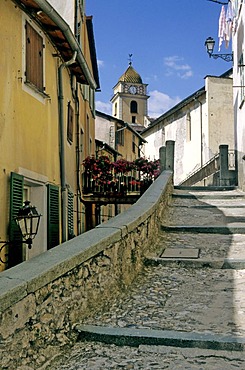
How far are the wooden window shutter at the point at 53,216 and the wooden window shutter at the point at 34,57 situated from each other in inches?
76.3

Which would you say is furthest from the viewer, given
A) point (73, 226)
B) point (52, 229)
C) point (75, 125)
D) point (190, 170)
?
point (190, 170)

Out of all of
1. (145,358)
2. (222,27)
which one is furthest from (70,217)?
(222,27)

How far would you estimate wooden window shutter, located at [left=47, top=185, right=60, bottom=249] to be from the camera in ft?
26.0

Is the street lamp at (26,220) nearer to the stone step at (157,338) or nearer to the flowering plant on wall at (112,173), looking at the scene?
the stone step at (157,338)

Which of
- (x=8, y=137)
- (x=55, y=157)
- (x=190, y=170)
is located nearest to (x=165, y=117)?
(x=190, y=170)

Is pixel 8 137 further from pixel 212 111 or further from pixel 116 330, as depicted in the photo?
pixel 212 111

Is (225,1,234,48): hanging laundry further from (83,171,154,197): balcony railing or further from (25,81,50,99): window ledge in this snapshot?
(25,81,50,99): window ledge

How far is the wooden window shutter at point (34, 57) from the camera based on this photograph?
23.2ft

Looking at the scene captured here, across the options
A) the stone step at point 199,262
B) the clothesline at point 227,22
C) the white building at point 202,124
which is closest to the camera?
the stone step at point 199,262

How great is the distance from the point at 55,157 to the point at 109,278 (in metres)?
4.86

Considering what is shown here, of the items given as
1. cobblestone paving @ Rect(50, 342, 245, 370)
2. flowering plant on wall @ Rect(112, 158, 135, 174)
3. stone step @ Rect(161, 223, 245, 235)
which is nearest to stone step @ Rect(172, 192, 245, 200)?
flowering plant on wall @ Rect(112, 158, 135, 174)

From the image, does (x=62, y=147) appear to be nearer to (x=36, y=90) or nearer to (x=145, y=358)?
(x=36, y=90)

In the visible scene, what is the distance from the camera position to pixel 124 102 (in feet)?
208

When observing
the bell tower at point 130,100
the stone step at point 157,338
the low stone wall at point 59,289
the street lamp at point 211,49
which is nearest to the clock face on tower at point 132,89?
the bell tower at point 130,100
